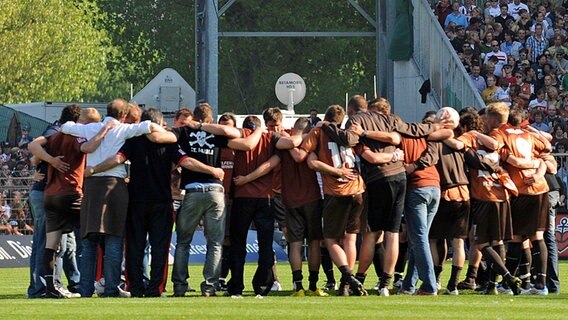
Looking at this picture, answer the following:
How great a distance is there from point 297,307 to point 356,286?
5.79 ft

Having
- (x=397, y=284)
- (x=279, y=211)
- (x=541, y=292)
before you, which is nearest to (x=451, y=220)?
(x=397, y=284)

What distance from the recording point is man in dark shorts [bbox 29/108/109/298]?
18438 mm

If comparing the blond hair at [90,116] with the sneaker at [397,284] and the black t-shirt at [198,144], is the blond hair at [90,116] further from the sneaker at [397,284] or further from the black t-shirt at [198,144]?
the sneaker at [397,284]

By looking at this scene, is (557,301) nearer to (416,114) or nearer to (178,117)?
(178,117)

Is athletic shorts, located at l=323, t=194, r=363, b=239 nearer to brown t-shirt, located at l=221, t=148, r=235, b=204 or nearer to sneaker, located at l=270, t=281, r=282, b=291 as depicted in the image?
brown t-shirt, located at l=221, t=148, r=235, b=204

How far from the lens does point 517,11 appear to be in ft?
116

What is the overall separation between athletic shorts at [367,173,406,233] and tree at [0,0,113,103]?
125 feet

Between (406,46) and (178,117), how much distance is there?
1605 centimetres

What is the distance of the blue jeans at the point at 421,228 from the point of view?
1836 cm

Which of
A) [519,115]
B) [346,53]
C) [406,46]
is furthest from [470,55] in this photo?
[346,53]

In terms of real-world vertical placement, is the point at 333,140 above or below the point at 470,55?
below

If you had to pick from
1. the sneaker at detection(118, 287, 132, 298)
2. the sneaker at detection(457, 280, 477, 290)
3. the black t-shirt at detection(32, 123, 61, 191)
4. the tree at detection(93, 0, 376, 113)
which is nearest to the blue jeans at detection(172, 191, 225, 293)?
the sneaker at detection(118, 287, 132, 298)

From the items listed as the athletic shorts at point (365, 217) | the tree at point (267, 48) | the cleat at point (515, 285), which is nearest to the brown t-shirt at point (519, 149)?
the cleat at point (515, 285)

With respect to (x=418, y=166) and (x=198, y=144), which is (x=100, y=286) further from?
(x=418, y=166)
